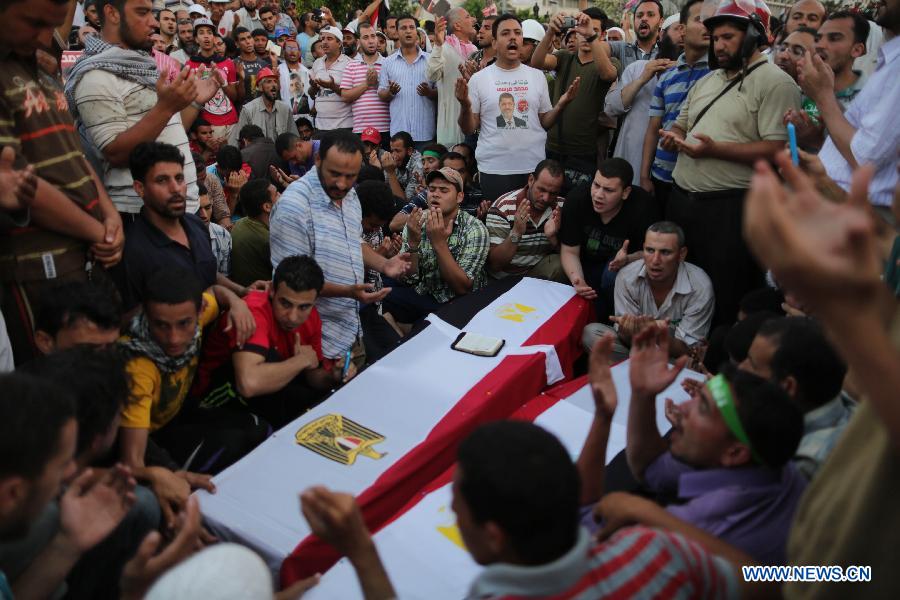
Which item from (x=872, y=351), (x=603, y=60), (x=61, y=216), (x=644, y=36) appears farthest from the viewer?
(x=644, y=36)

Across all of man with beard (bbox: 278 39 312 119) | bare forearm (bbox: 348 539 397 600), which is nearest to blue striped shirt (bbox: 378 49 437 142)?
man with beard (bbox: 278 39 312 119)

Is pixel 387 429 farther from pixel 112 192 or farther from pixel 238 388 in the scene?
pixel 112 192

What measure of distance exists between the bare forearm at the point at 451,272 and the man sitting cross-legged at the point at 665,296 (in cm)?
77

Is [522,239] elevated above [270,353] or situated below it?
below

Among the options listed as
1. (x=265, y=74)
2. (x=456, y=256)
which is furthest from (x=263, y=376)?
(x=265, y=74)

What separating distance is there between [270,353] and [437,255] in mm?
1461

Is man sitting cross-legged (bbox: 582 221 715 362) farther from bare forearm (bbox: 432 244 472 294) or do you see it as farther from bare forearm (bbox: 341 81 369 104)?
bare forearm (bbox: 341 81 369 104)

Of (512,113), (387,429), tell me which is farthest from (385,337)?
(512,113)

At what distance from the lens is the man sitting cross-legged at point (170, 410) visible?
236cm

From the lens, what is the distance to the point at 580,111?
219 inches

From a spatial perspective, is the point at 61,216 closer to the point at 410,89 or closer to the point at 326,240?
the point at 326,240

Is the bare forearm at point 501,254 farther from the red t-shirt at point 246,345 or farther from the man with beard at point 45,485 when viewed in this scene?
the man with beard at point 45,485

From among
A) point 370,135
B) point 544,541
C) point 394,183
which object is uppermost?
point 544,541

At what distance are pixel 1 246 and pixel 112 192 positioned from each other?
26.6 inches
